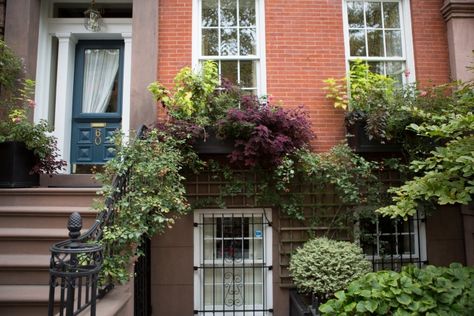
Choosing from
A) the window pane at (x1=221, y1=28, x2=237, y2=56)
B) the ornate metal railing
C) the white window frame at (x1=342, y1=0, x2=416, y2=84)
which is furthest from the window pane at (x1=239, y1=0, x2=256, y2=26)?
the ornate metal railing

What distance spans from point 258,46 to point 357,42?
1588mm

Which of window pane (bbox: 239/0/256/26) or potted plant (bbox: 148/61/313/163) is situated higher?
window pane (bbox: 239/0/256/26)

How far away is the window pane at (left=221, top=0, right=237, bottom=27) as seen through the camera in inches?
217

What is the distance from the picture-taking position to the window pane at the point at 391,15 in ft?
18.4

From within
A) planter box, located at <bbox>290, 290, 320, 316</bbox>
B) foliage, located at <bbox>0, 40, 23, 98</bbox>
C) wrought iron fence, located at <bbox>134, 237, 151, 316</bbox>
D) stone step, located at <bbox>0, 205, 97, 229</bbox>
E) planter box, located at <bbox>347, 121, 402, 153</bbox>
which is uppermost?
foliage, located at <bbox>0, 40, 23, 98</bbox>

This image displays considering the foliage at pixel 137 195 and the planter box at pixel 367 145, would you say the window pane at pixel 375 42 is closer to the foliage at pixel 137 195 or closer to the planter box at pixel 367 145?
the planter box at pixel 367 145

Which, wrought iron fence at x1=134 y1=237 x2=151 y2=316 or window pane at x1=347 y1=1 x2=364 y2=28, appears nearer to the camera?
wrought iron fence at x1=134 y1=237 x2=151 y2=316

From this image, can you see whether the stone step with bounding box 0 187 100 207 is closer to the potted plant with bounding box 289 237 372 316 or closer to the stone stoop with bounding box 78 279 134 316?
the stone stoop with bounding box 78 279 134 316

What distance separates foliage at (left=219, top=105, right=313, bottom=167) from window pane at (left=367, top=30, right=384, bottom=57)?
76.5 inches

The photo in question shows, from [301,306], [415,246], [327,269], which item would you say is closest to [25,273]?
[301,306]

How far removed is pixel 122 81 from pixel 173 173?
2773 millimetres

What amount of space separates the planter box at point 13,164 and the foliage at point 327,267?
12.2 feet

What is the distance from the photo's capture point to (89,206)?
427cm

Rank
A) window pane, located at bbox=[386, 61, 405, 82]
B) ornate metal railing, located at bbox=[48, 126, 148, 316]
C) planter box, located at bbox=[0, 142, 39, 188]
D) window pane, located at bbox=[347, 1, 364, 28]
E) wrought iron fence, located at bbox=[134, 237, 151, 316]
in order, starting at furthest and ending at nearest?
window pane, located at bbox=[347, 1, 364, 28] < window pane, located at bbox=[386, 61, 405, 82] < planter box, located at bbox=[0, 142, 39, 188] < wrought iron fence, located at bbox=[134, 237, 151, 316] < ornate metal railing, located at bbox=[48, 126, 148, 316]
